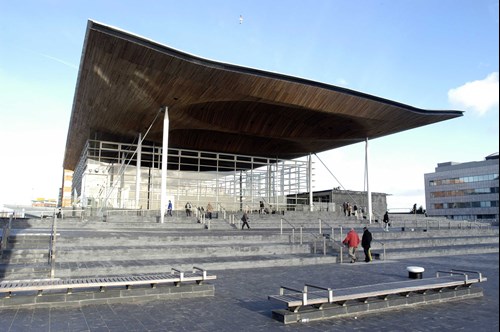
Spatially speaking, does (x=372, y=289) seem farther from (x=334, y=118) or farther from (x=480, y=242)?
(x=334, y=118)

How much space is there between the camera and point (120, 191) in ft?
110

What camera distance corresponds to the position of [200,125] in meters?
30.9

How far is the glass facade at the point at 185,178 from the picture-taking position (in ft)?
108

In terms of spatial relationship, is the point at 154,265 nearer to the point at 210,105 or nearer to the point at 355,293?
the point at 355,293

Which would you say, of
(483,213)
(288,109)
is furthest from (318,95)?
(483,213)

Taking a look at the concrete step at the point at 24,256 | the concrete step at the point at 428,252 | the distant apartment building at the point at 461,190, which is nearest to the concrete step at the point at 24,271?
the concrete step at the point at 24,256

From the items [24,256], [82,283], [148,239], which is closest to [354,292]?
[82,283]

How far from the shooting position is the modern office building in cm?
2047

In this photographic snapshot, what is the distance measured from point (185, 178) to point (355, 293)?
30.3m

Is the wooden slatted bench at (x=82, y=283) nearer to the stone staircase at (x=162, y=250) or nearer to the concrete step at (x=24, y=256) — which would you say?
the stone staircase at (x=162, y=250)

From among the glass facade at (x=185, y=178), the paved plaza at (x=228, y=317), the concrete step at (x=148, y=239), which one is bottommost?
the paved plaza at (x=228, y=317)

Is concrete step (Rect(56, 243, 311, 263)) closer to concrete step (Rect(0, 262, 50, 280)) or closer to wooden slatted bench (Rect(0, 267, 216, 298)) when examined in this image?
concrete step (Rect(0, 262, 50, 280))

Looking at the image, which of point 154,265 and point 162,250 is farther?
point 162,250

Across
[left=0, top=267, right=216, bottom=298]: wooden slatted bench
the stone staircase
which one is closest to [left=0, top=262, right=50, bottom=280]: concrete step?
the stone staircase
